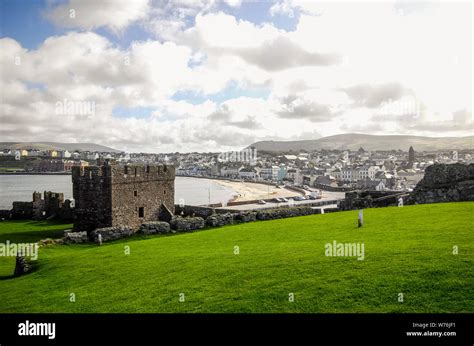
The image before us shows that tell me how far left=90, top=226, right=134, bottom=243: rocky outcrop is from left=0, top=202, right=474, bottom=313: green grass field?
655 cm

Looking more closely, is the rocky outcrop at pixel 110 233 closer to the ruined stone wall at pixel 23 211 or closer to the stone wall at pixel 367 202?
the stone wall at pixel 367 202

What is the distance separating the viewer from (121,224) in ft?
86.9

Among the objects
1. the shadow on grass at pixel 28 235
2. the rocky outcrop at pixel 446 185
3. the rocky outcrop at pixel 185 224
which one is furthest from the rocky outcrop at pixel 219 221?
the rocky outcrop at pixel 446 185

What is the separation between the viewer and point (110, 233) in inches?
907

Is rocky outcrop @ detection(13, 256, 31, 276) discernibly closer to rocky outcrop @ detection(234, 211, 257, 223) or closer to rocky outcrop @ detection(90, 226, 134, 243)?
rocky outcrop @ detection(90, 226, 134, 243)

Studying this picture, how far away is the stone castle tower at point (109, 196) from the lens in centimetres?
2588

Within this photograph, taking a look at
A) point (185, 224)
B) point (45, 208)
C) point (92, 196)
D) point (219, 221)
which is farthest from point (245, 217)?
point (45, 208)

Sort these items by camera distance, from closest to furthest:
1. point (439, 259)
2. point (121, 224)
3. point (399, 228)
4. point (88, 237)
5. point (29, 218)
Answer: point (439, 259) → point (399, 228) → point (88, 237) → point (121, 224) → point (29, 218)

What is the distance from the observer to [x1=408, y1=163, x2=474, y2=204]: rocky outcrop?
Result: 2245 cm

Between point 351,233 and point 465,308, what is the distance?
6.57 meters

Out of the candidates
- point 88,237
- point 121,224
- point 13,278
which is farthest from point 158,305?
point 121,224

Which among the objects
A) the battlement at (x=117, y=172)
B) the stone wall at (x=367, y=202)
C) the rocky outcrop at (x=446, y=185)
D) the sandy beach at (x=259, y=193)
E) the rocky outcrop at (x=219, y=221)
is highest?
the battlement at (x=117, y=172)

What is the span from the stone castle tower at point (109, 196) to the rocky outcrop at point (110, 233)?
2.50 meters
